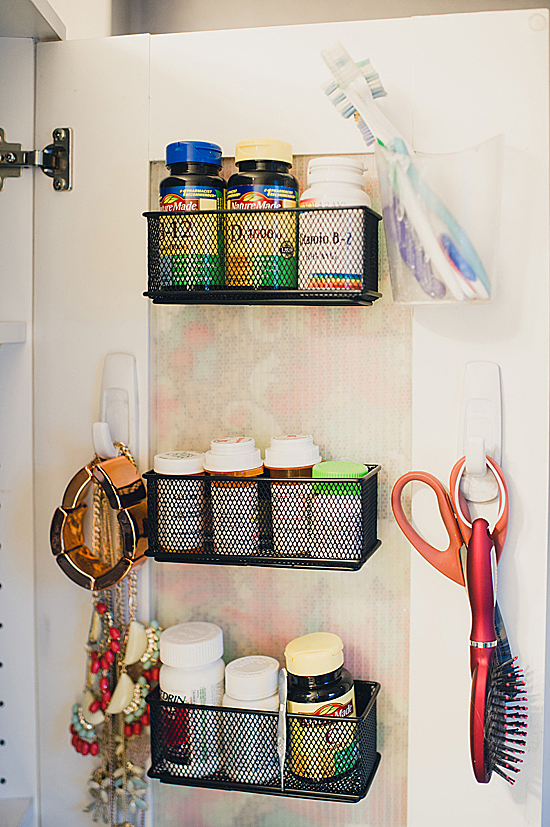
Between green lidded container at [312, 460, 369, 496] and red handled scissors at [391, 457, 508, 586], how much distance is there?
2.2 inches

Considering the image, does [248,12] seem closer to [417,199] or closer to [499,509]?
[417,199]

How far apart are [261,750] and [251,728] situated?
0.10ft

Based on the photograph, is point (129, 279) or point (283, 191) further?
point (129, 279)

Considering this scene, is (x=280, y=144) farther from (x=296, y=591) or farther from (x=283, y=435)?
(x=296, y=591)

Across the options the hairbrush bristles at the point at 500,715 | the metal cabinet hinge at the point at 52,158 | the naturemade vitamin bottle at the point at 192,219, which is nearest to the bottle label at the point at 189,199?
the naturemade vitamin bottle at the point at 192,219

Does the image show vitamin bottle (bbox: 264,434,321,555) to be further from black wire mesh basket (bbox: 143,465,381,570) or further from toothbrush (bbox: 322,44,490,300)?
toothbrush (bbox: 322,44,490,300)

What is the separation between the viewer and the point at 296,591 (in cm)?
102

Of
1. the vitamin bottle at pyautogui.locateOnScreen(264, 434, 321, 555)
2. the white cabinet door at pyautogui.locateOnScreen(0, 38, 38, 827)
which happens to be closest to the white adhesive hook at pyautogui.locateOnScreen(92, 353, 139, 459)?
the white cabinet door at pyautogui.locateOnScreen(0, 38, 38, 827)

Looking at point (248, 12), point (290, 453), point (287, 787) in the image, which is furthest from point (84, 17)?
point (287, 787)

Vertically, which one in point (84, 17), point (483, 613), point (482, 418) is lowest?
point (483, 613)

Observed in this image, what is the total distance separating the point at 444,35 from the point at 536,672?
2.61 ft

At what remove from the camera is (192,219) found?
90 centimetres

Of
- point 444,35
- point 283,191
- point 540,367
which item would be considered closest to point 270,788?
point 540,367

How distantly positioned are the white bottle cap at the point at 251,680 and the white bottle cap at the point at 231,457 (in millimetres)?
255
